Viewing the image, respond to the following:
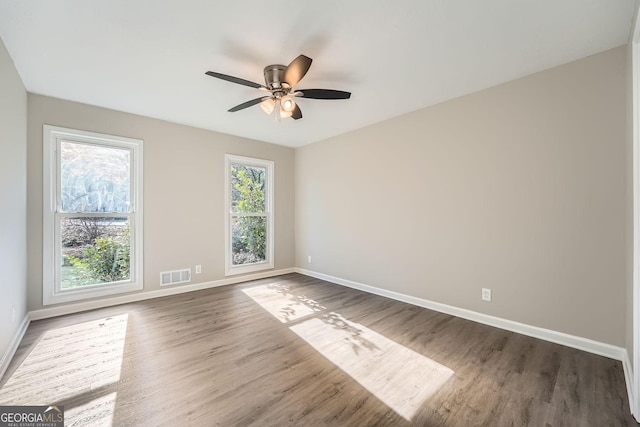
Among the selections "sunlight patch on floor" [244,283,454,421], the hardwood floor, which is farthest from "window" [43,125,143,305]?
"sunlight patch on floor" [244,283,454,421]

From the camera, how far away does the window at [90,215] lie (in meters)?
3.13

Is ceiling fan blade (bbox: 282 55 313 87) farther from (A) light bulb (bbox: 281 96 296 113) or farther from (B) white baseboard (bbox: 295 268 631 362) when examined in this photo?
(B) white baseboard (bbox: 295 268 631 362)

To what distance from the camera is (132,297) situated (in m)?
3.65

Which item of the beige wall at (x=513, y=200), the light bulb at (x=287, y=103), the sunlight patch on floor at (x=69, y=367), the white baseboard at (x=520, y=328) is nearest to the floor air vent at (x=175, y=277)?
the sunlight patch on floor at (x=69, y=367)

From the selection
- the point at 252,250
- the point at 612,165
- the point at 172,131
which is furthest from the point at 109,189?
the point at 612,165

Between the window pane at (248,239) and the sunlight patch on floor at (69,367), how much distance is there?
209 cm

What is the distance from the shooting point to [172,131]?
4.00 meters

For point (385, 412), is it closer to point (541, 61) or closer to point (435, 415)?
point (435, 415)

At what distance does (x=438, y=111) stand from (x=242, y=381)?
3.51 m

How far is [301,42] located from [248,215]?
332 cm

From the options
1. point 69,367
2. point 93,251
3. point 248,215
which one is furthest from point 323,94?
point 93,251

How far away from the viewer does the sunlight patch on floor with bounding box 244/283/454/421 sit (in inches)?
71.5

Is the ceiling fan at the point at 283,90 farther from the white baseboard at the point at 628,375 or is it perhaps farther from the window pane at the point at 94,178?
the white baseboard at the point at 628,375

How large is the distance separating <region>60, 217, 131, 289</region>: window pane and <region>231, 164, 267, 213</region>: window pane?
1.66m
